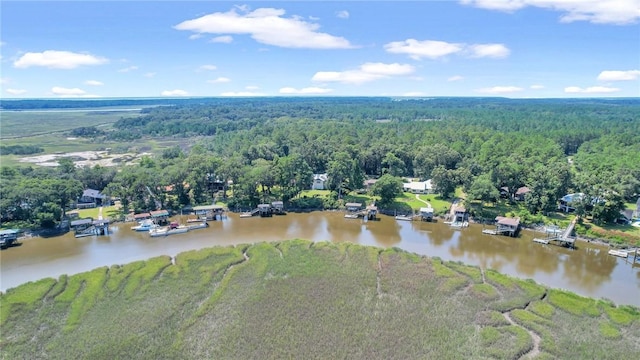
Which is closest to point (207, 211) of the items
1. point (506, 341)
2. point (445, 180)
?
point (445, 180)

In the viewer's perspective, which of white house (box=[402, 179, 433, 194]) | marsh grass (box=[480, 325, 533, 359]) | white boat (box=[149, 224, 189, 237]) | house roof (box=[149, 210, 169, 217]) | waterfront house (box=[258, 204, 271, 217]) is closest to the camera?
marsh grass (box=[480, 325, 533, 359])

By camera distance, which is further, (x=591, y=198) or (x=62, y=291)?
(x=591, y=198)

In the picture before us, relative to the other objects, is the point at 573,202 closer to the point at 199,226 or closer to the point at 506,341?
the point at 506,341

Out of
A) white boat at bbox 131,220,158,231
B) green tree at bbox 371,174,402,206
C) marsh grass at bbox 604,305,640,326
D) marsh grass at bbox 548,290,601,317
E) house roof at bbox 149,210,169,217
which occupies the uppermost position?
green tree at bbox 371,174,402,206

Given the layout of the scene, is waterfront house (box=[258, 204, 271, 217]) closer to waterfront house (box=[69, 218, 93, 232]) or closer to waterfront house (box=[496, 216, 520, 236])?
waterfront house (box=[69, 218, 93, 232])

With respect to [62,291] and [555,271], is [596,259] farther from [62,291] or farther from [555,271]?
[62,291]

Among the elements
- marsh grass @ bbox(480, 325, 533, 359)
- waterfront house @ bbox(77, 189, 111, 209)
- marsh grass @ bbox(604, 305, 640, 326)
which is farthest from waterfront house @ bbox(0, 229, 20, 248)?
marsh grass @ bbox(604, 305, 640, 326)

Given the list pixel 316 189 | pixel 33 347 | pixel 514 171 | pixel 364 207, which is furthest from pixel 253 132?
pixel 33 347
